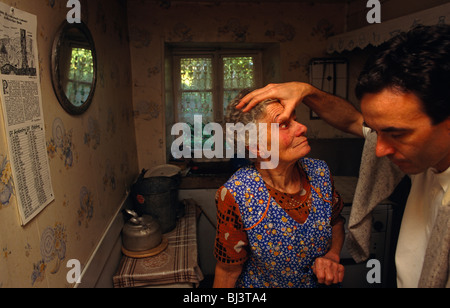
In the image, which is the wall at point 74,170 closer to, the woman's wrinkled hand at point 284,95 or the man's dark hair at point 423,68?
the woman's wrinkled hand at point 284,95

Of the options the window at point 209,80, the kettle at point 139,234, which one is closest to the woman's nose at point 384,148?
the kettle at point 139,234

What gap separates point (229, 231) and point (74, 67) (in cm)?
97

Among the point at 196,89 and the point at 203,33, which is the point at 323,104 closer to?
the point at 203,33

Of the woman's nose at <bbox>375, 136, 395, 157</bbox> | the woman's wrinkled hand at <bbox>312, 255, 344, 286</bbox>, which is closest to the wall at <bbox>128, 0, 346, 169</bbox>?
the woman's wrinkled hand at <bbox>312, 255, 344, 286</bbox>

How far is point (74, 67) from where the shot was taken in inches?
48.7

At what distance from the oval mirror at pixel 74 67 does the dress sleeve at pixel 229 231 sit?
747mm

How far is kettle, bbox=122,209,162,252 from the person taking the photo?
1.74 metres

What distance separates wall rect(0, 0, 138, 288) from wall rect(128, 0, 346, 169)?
36 centimetres

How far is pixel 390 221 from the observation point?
81.7 inches

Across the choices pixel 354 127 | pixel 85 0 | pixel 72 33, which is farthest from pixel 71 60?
pixel 354 127

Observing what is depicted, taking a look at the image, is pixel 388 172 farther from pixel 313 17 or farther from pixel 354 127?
pixel 313 17

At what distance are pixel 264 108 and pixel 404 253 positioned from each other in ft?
2.03

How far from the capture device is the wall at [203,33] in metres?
2.59

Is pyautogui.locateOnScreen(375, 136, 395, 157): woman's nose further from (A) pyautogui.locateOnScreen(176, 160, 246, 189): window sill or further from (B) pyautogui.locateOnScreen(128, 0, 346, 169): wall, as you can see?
(B) pyautogui.locateOnScreen(128, 0, 346, 169): wall
